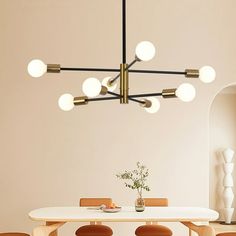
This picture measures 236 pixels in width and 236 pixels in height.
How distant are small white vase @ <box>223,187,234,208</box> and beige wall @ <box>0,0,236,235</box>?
1935 millimetres

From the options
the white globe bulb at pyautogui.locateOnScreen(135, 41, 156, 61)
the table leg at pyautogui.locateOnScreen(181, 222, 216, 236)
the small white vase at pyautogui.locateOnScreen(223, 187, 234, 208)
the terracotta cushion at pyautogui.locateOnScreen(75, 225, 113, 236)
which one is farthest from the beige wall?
the white globe bulb at pyautogui.locateOnScreen(135, 41, 156, 61)

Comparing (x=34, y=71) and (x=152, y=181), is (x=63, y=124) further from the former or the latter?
(x=34, y=71)

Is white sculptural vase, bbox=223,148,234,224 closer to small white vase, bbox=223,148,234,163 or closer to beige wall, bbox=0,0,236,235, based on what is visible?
small white vase, bbox=223,148,234,163

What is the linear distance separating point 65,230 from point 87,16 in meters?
2.63

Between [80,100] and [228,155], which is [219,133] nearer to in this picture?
[228,155]

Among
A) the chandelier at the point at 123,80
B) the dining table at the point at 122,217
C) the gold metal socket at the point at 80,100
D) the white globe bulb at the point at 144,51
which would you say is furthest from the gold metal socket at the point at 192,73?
the dining table at the point at 122,217

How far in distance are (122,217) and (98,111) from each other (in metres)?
2.13

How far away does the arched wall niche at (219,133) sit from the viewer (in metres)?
7.94

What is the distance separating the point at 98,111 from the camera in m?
5.92

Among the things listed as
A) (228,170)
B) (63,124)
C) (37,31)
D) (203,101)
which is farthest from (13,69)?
(228,170)

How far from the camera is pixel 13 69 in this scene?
19.5 feet

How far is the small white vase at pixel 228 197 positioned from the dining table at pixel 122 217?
3.33m

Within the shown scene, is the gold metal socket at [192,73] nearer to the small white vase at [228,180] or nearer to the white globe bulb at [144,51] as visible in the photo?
the white globe bulb at [144,51]

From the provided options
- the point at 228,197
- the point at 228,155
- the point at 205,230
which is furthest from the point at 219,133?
the point at 205,230
